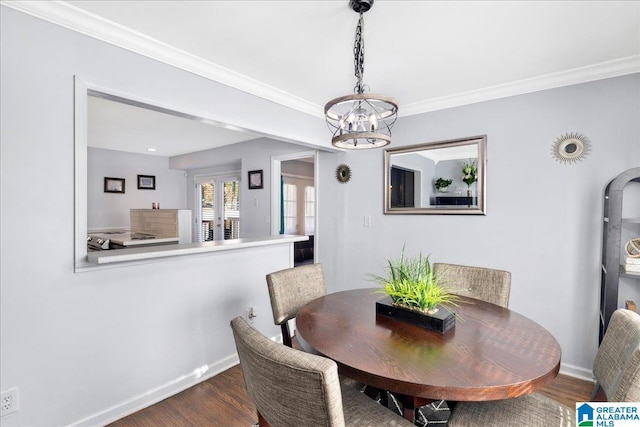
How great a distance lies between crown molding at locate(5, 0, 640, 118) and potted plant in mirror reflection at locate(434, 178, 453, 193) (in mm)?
691

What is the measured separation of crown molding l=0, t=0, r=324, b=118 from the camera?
1.54 metres

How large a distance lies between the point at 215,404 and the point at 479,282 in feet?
6.25

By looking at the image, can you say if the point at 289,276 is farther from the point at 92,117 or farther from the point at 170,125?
the point at 92,117

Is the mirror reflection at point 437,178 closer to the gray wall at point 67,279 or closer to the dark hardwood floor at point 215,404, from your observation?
the dark hardwood floor at point 215,404

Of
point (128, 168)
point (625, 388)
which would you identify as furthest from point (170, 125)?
point (625, 388)

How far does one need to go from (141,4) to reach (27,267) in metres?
1.45

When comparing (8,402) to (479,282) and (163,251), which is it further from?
(479,282)

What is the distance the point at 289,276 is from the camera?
1992 mm

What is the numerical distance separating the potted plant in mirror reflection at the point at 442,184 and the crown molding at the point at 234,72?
0.69m

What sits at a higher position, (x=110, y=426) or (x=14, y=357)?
(x=14, y=357)
